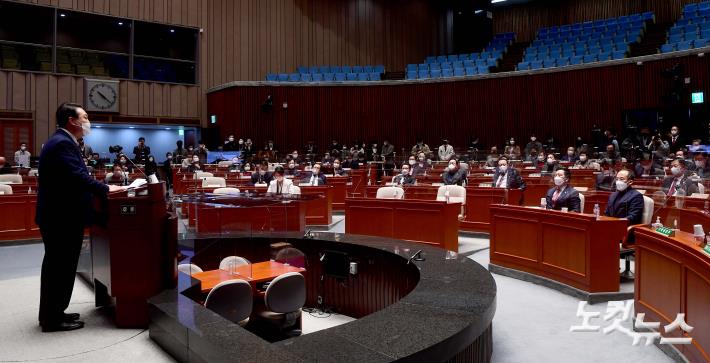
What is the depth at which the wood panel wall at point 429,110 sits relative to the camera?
18.1 m

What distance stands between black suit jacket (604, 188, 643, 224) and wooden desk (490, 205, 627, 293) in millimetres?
555

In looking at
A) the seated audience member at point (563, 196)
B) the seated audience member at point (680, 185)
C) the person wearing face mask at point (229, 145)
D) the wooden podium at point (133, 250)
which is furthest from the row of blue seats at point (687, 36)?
the wooden podium at point (133, 250)

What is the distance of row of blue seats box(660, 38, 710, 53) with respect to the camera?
15.4 m

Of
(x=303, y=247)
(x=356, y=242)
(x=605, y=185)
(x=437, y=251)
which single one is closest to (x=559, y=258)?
(x=437, y=251)

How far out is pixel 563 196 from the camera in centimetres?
670

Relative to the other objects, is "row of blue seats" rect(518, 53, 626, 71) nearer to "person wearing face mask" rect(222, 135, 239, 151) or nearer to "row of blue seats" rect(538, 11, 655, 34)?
"row of blue seats" rect(538, 11, 655, 34)

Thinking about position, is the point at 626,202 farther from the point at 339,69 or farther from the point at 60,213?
the point at 339,69

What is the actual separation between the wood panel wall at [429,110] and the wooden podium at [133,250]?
1681cm

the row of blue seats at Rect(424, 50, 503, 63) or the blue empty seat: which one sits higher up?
the row of blue seats at Rect(424, 50, 503, 63)

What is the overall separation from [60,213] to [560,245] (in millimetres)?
4693

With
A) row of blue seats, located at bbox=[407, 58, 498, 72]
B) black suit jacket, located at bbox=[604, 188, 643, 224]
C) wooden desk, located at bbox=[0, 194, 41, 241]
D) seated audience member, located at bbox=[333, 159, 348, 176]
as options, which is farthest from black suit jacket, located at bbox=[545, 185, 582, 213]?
row of blue seats, located at bbox=[407, 58, 498, 72]

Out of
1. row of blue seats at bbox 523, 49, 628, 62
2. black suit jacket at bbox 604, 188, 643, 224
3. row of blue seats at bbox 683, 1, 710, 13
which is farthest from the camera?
row of blue seats at bbox 683, 1, 710, 13

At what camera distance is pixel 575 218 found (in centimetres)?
557

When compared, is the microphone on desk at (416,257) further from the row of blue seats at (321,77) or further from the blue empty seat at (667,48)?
the row of blue seats at (321,77)
